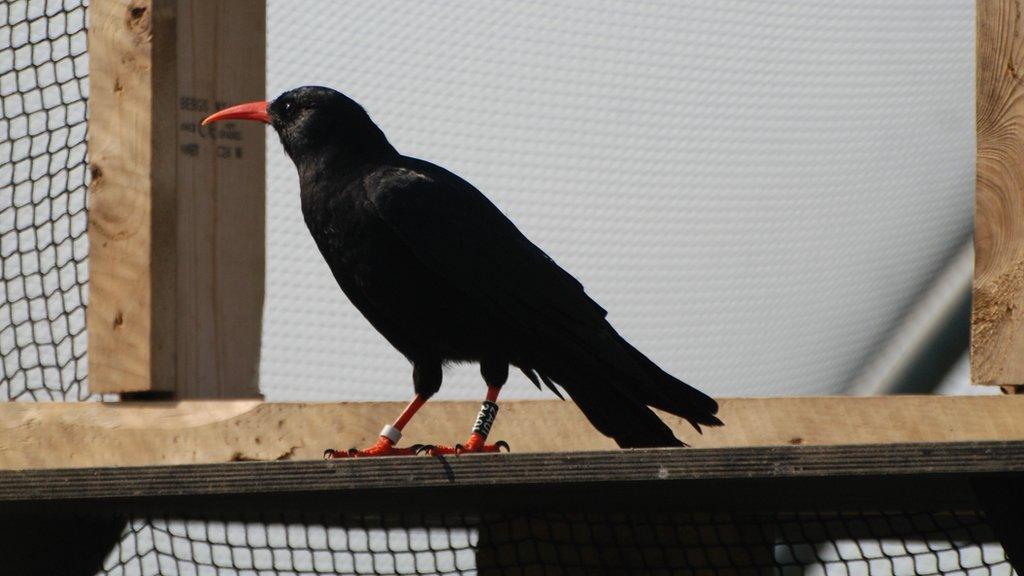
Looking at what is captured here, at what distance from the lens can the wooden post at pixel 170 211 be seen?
2.44m

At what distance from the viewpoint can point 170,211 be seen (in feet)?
8.13

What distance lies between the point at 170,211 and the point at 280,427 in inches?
18.8

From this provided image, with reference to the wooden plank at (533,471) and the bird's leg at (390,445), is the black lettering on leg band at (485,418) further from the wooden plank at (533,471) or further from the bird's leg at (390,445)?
the wooden plank at (533,471)

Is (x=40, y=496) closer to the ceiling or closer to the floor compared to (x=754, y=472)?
closer to the floor

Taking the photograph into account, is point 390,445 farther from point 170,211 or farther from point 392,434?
point 170,211

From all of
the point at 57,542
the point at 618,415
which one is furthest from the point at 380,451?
the point at 57,542

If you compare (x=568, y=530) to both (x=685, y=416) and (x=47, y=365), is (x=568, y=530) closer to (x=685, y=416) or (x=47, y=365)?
(x=685, y=416)

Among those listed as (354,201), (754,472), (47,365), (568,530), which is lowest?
(568,530)

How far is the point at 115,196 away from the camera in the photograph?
248 cm

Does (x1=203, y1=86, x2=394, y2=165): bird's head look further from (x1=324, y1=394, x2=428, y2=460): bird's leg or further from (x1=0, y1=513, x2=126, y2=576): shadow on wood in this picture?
(x1=0, y1=513, x2=126, y2=576): shadow on wood

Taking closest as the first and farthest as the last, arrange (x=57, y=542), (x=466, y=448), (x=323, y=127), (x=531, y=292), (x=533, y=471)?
(x=533, y=471), (x=466, y=448), (x=57, y=542), (x=531, y=292), (x=323, y=127)

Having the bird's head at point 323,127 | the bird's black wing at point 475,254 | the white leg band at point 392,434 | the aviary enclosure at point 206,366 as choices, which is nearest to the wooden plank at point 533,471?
the aviary enclosure at point 206,366

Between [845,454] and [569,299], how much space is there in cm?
104

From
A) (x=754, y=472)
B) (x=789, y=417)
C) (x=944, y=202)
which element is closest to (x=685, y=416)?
(x=789, y=417)
